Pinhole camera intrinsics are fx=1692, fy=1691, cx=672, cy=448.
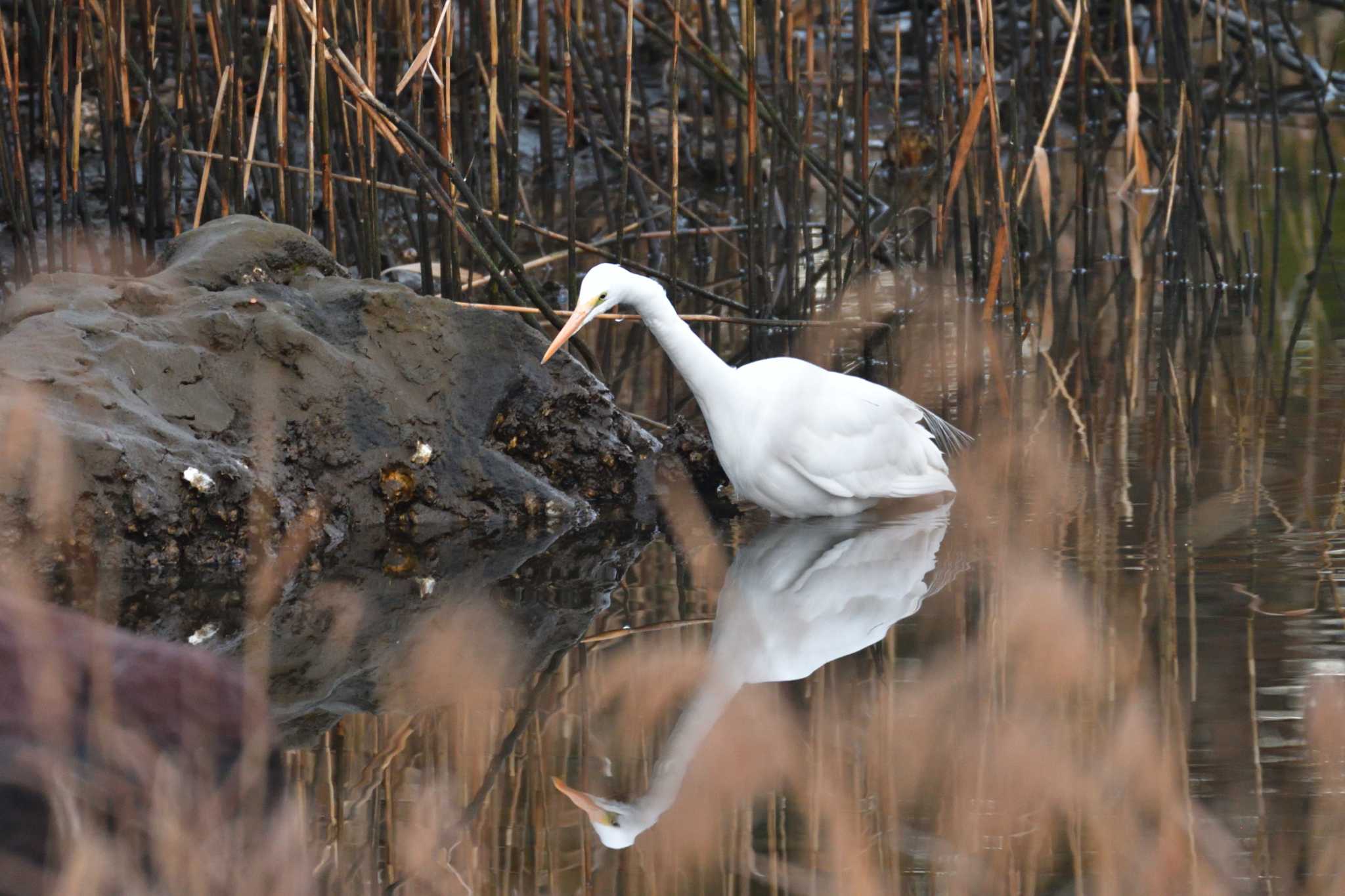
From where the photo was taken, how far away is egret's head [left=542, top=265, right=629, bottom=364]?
3.77 metres

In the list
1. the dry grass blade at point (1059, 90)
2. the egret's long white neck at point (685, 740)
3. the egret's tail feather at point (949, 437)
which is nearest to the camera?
the egret's long white neck at point (685, 740)

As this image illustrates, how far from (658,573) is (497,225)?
1558mm

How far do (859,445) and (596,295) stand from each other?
28.2 inches

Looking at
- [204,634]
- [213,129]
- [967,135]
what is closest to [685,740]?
[204,634]

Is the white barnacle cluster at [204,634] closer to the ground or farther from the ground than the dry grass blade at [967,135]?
closer to the ground

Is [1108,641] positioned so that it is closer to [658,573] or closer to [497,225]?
[658,573]

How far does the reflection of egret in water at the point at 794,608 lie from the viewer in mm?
2514

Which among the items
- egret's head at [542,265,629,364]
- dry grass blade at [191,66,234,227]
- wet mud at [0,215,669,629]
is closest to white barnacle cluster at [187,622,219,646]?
wet mud at [0,215,669,629]

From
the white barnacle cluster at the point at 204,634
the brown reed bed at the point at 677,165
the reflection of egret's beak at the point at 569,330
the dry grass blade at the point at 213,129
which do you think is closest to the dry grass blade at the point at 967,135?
the brown reed bed at the point at 677,165

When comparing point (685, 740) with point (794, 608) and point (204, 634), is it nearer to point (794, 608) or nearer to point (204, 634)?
point (794, 608)

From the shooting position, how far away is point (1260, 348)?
530 centimetres

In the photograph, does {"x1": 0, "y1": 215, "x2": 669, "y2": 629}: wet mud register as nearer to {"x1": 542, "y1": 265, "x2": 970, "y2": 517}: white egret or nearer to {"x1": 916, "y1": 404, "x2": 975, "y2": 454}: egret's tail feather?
{"x1": 542, "y1": 265, "x2": 970, "y2": 517}: white egret

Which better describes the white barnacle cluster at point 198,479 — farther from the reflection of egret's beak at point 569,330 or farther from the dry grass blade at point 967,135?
the dry grass blade at point 967,135

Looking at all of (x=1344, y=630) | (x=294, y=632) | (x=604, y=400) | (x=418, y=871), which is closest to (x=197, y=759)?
(x=418, y=871)
